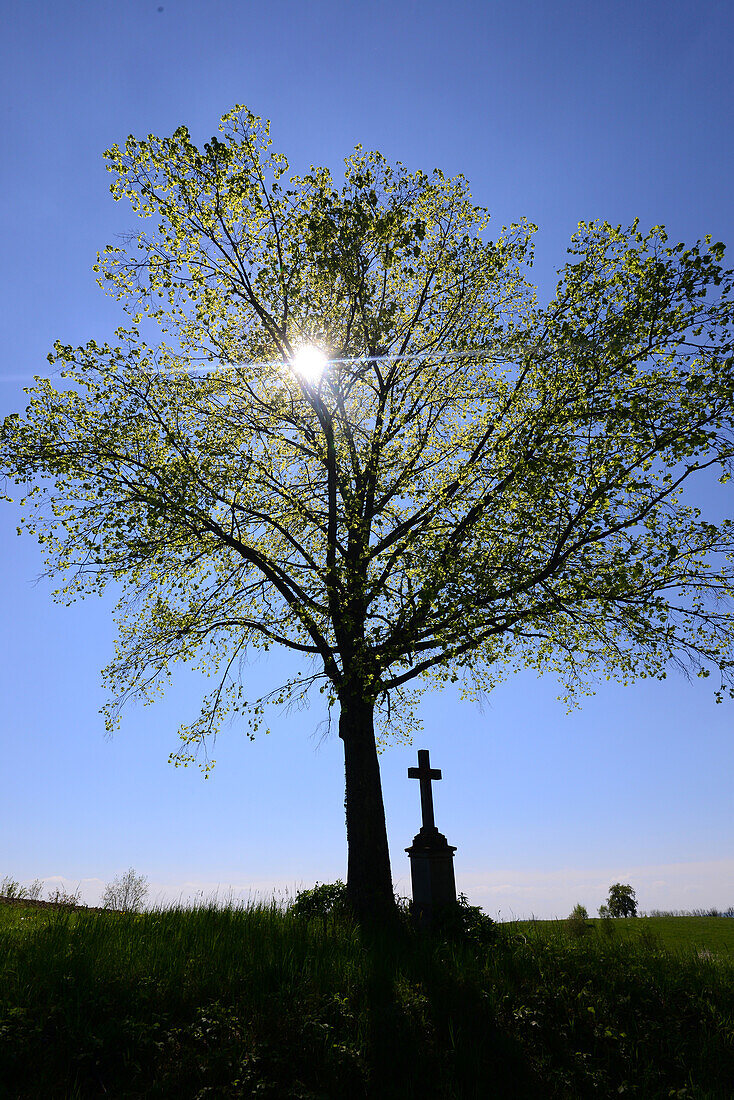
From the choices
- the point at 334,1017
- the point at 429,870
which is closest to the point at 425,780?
the point at 429,870

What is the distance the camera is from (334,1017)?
7.70 meters

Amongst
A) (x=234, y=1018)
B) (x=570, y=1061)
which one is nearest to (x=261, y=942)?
(x=234, y=1018)

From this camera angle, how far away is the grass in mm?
6625

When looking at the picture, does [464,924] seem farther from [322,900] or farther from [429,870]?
[322,900]

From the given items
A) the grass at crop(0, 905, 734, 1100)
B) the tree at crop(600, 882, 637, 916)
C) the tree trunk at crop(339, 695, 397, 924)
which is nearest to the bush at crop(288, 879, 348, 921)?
the tree trunk at crop(339, 695, 397, 924)

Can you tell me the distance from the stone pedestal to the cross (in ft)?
0.80

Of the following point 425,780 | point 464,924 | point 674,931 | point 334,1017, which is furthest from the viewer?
point 674,931

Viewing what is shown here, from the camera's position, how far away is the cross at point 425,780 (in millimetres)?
13844

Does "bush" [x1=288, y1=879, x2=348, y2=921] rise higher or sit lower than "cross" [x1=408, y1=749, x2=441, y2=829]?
lower

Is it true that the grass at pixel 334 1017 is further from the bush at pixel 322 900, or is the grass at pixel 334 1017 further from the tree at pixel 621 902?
the tree at pixel 621 902

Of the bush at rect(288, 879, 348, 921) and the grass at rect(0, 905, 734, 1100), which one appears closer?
the grass at rect(0, 905, 734, 1100)

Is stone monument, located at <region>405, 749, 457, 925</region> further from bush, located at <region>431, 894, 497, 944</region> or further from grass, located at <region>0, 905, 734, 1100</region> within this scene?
grass, located at <region>0, 905, 734, 1100</region>

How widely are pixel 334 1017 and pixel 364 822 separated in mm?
5238

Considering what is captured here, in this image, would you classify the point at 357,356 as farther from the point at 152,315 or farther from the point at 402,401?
the point at 152,315
